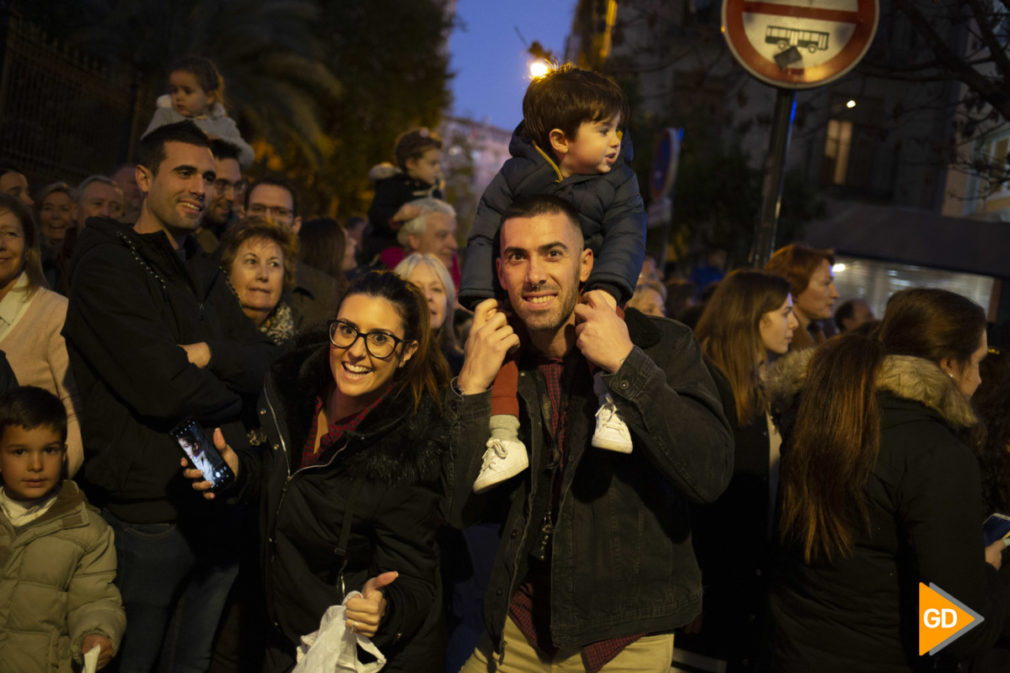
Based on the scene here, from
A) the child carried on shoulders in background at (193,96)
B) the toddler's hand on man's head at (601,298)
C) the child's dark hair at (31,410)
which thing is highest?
the child carried on shoulders in background at (193,96)

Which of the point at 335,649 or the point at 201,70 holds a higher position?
the point at 201,70

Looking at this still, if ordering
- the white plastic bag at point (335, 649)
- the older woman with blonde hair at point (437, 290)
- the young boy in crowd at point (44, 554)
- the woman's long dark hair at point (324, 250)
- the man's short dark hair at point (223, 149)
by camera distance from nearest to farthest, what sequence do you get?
the white plastic bag at point (335, 649) < the young boy in crowd at point (44, 554) < the older woman with blonde hair at point (437, 290) < the man's short dark hair at point (223, 149) < the woman's long dark hair at point (324, 250)

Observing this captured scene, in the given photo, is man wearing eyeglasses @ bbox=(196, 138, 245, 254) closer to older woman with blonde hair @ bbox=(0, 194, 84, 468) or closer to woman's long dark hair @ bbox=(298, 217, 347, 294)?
woman's long dark hair @ bbox=(298, 217, 347, 294)

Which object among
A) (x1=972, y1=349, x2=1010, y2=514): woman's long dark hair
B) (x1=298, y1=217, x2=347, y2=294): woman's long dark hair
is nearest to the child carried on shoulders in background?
(x1=298, y1=217, x2=347, y2=294): woman's long dark hair

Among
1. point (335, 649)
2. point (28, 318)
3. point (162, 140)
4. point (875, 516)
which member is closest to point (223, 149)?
point (162, 140)

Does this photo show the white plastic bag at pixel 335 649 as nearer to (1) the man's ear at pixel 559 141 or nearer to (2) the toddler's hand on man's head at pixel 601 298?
(2) the toddler's hand on man's head at pixel 601 298

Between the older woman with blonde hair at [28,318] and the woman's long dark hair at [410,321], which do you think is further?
the older woman with blonde hair at [28,318]

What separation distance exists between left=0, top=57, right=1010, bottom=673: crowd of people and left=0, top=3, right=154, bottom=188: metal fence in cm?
616

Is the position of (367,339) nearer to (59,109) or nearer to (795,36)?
(795,36)

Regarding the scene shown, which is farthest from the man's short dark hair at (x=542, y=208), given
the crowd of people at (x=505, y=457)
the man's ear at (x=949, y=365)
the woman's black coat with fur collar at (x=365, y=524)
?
the man's ear at (x=949, y=365)

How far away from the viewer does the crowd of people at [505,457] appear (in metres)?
3.01

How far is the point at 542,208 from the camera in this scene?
307 centimetres

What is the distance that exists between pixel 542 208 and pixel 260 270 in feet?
8.37

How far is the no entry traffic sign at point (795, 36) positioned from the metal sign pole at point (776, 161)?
0.41 ft
